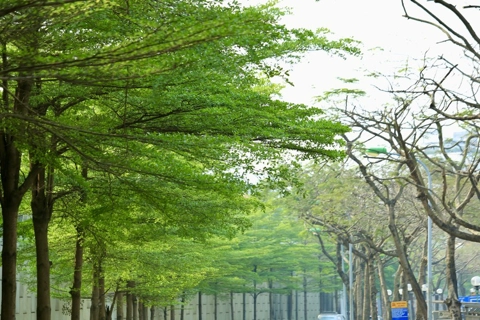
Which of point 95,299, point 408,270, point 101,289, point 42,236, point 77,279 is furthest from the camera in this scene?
point 408,270

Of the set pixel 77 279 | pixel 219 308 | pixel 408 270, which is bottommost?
pixel 219 308

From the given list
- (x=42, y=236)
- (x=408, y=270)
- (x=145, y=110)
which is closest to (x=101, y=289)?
(x=408, y=270)

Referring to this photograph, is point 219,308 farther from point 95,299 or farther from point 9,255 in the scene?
point 9,255

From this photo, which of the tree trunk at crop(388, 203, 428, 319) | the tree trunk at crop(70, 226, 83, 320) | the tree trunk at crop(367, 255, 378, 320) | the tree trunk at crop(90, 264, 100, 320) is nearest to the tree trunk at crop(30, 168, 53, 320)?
the tree trunk at crop(70, 226, 83, 320)

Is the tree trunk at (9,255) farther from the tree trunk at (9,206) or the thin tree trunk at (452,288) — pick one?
the thin tree trunk at (452,288)

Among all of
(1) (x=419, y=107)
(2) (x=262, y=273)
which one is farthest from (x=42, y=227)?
(2) (x=262, y=273)

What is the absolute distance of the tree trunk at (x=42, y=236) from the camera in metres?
17.9

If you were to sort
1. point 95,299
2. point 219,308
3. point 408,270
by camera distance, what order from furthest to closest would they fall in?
point 219,308 → point 408,270 → point 95,299

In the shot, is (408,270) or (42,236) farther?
(408,270)

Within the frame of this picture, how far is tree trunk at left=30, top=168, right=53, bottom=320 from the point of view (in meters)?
17.9

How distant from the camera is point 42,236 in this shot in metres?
18.0

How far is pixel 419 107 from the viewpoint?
2647 centimetres

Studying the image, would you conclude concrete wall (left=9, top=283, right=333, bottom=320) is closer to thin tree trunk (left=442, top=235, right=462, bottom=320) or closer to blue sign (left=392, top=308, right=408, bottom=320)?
blue sign (left=392, top=308, right=408, bottom=320)

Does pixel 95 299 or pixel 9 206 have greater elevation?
pixel 9 206
